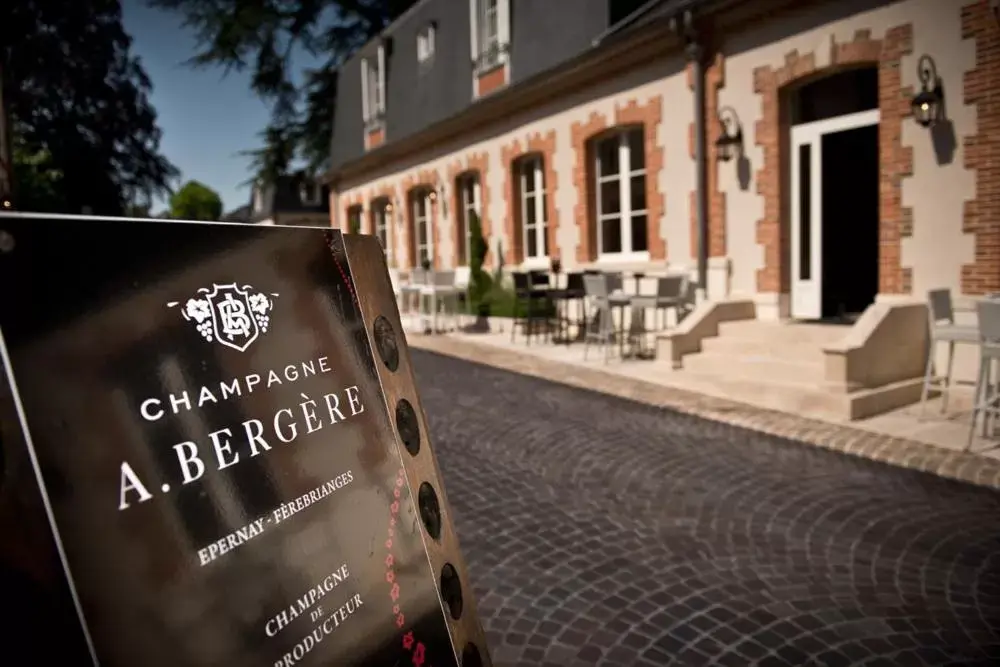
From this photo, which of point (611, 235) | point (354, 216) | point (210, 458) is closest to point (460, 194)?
point (611, 235)

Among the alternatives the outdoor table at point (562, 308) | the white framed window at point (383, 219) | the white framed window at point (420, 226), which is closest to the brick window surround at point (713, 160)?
the outdoor table at point (562, 308)

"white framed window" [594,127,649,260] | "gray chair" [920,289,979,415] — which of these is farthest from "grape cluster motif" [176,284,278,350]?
"white framed window" [594,127,649,260]

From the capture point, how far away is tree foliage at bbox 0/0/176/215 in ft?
83.0

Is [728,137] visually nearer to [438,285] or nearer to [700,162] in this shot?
[700,162]

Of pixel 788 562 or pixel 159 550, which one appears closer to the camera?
pixel 159 550

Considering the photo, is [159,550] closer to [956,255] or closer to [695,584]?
[695,584]

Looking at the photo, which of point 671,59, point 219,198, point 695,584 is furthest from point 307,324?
point 219,198

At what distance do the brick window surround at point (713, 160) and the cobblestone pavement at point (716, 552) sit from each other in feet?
13.1

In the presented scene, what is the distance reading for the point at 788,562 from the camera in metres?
3.15

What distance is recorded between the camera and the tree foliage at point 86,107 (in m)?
25.3

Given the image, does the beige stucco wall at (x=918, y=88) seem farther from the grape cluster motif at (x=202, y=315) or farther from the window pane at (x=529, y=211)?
the grape cluster motif at (x=202, y=315)

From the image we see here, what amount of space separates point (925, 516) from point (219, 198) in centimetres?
6343

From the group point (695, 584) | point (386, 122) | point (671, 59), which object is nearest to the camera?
point (695, 584)

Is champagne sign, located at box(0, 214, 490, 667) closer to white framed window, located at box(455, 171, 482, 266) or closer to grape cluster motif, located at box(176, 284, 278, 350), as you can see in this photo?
grape cluster motif, located at box(176, 284, 278, 350)
